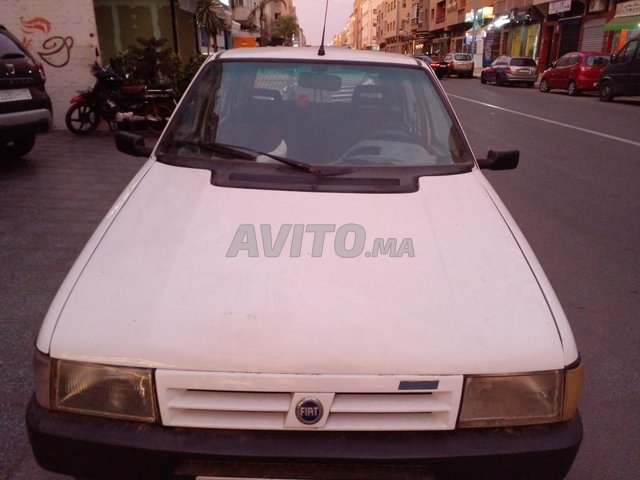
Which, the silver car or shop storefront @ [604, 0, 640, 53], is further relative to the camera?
the silver car

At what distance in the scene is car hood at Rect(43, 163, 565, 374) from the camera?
5.05ft

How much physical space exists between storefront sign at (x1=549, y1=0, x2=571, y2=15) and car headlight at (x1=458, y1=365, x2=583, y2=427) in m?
34.9

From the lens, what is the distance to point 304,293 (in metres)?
1.68

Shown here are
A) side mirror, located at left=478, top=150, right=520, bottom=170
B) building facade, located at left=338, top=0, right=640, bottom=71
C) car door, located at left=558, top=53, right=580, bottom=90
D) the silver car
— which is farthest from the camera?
building facade, located at left=338, top=0, right=640, bottom=71

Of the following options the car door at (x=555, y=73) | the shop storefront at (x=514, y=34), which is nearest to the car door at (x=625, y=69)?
the car door at (x=555, y=73)

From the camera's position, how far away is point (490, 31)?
43.2m

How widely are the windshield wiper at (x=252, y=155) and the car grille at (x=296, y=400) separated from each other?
1105 mm

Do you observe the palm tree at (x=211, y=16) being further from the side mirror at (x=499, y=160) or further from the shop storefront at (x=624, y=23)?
the side mirror at (x=499, y=160)

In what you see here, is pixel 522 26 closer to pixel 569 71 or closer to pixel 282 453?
pixel 569 71

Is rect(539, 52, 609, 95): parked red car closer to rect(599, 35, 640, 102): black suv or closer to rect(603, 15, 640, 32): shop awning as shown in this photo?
rect(599, 35, 640, 102): black suv

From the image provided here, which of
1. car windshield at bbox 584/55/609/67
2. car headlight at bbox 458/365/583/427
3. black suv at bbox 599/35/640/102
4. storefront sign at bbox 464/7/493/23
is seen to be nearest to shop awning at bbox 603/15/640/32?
car windshield at bbox 584/55/609/67

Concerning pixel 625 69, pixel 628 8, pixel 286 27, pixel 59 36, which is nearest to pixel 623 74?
pixel 625 69

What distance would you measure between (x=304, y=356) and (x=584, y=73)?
22351 mm

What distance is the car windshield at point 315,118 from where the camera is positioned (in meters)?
2.55
